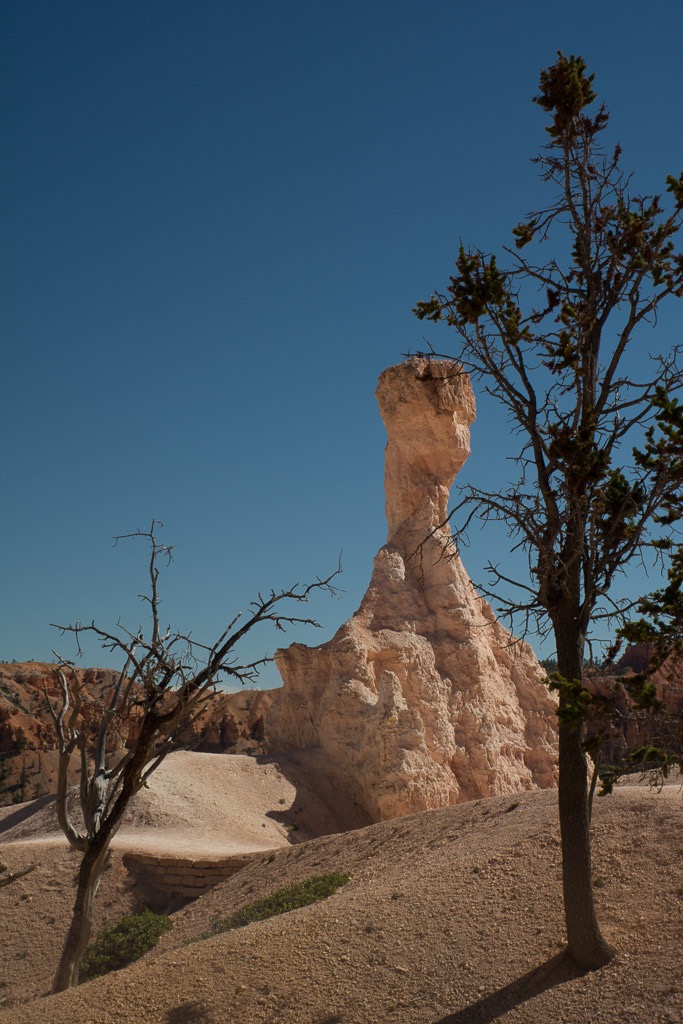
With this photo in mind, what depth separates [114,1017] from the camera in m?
8.16

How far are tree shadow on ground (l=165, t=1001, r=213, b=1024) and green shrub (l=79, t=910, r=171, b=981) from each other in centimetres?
557

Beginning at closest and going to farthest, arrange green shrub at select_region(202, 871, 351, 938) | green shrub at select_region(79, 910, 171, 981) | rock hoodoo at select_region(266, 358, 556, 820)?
green shrub at select_region(202, 871, 351, 938), green shrub at select_region(79, 910, 171, 981), rock hoodoo at select_region(266, 358, 556, 820)

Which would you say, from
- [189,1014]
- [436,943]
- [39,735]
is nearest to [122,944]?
[189,1014]

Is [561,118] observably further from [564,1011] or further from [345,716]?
[345,716]

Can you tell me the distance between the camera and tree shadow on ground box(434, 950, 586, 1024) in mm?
7539

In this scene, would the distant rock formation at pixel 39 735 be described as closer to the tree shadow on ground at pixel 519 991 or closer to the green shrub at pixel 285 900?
the green shrub at pixel 285 900

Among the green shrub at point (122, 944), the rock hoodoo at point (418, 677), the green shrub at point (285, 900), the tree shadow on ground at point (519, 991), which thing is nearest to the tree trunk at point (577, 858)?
the tree shadow on ground at point (519, 991)

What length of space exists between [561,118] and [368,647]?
14.6 m

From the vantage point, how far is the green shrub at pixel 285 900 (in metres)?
11.9

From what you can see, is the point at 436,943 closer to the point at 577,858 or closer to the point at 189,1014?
the point at 577,858

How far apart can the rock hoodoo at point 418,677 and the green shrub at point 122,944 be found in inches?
259

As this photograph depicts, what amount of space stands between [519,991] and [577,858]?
4.24 feet

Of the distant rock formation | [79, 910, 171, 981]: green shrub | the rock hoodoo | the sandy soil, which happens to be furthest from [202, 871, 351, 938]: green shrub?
the distant rock formation

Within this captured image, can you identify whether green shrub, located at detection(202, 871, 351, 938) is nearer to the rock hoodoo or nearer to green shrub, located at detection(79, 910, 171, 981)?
green shrub, located at detection(79, 910, 171, 981)
